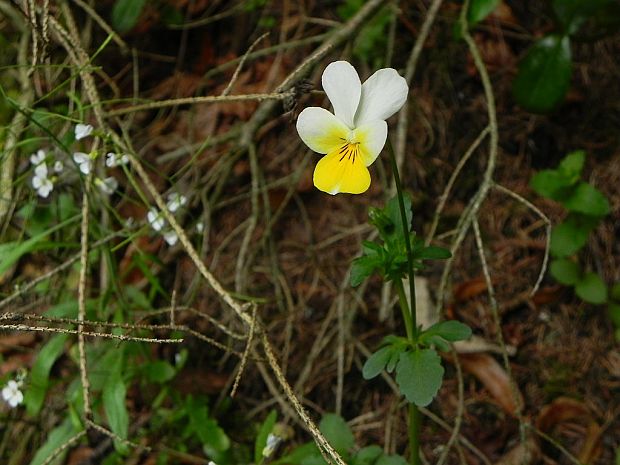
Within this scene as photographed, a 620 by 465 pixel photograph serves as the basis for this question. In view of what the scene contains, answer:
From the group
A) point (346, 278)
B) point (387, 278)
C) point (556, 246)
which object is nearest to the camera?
point (387, 278)

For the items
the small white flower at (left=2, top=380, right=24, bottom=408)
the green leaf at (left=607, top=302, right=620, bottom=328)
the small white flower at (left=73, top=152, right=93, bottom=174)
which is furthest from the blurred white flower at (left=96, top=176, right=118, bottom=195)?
the green leaf at (left=607, top=302, right=620, bottom=328)

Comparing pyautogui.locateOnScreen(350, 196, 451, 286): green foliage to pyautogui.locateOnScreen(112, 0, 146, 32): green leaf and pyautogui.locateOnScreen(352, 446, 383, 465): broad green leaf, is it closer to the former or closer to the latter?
pyautogui.locateOnScreen(352, 446, 383, 465): broad green leaf

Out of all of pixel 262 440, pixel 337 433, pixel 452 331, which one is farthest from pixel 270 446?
pixel 452 331

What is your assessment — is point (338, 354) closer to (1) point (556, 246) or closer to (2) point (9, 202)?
(1) point (556, 246)

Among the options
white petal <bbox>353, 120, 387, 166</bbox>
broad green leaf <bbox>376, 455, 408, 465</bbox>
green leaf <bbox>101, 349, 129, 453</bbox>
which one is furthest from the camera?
green leaf <bbox>101, 349, 129, 453</bbox>

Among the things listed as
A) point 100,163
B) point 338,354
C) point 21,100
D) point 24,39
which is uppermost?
point 24,39

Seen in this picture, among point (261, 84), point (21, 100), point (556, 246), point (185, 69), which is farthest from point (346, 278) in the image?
point (21, 100)

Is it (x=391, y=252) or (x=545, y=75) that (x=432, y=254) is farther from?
(x=545, y=75)
